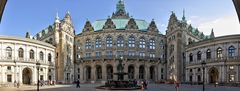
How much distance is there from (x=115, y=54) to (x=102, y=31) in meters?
9.35

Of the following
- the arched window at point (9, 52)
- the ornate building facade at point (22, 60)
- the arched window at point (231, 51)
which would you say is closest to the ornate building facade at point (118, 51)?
the ornate building facade at point (22, 60)

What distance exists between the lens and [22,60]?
66188mm

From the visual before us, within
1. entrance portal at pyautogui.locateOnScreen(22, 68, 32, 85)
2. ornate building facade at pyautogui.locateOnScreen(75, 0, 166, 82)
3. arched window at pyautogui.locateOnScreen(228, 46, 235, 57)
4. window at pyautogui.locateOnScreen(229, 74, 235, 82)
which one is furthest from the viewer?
ornate building facade at pyautogui.locateOnScreen(75, 0, 166, 82)

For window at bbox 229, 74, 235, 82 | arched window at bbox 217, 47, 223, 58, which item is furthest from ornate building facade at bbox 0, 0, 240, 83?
window at bbox 229, 74, 235, 82

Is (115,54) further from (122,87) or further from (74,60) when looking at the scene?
(122,87)

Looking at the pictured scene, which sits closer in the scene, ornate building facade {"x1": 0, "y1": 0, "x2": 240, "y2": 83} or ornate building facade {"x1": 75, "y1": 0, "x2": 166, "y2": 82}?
ornate building facade {"x1": 0, "y1": 0, "x2": 240, "y2": 83}

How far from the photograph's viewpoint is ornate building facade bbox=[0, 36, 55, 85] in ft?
205

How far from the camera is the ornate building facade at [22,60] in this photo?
62406 millimetres

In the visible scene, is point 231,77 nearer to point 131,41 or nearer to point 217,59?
point 217,59

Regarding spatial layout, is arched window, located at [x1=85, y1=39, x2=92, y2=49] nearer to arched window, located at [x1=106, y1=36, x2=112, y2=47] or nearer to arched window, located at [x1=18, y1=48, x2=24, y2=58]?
arched window, located at [x1=106, y1=36, x2=112, y2=47]

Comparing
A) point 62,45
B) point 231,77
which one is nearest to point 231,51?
point 231,77

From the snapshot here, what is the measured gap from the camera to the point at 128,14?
368ft

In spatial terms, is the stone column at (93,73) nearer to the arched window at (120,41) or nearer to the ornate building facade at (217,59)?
the arched window at (120,41)

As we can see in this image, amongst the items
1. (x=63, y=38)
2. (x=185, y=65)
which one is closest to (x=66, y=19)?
(x=63, y=38)
